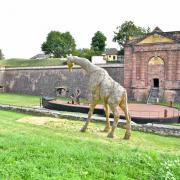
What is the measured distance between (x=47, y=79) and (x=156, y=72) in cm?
1590

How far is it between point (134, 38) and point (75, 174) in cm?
3292

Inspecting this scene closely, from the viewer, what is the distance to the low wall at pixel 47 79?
4219 centimetres

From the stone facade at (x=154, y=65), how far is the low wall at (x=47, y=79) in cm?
214

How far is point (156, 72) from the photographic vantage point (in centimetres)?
3766

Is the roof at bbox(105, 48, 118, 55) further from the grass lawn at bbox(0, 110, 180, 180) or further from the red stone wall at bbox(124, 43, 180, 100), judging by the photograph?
the grass lawn at bbox(0, 110, 180, 180)

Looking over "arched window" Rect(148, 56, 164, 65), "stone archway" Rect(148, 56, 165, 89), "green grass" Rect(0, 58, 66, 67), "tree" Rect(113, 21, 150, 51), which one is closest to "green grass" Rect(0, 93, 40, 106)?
"green grass" Rect(0, 58, 66, 67)

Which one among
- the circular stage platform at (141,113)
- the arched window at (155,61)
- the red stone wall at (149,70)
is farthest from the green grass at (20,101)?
the arched window at (155,61)

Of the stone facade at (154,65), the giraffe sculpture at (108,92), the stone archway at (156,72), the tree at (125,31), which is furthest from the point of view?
the tree at (125,31)

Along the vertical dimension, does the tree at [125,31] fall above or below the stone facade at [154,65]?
above

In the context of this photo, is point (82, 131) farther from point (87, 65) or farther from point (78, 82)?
point (78, 82)

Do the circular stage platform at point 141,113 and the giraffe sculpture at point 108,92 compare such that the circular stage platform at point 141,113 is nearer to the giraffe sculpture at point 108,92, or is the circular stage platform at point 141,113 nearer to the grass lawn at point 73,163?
the giraffe sculpture at point 108,92

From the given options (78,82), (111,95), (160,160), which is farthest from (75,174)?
(78,82)

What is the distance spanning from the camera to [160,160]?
8.76 m

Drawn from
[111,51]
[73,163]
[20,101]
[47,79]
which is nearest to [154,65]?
[20,101]
